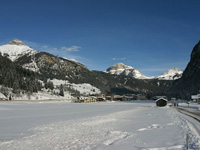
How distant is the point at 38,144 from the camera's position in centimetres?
1359

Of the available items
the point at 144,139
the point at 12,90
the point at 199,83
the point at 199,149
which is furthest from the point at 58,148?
the point at 199,83

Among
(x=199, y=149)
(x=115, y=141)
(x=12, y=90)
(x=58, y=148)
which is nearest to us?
(x=199, y=149)

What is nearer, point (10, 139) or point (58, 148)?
point (58, 148)

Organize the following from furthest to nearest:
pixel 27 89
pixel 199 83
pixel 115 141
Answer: pixel 199 83
pixel 27 89
pixel 115 141

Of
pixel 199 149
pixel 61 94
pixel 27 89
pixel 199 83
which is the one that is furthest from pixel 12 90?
pixel 199 83

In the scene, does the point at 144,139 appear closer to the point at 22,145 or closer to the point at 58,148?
the point at 58,148

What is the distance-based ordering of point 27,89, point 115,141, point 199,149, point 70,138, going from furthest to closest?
point 27,89 → point 70,138 → point 115,141 → point 199,149

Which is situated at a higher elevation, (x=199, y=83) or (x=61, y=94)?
(x=199, y=83)

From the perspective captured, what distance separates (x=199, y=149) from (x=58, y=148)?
9.13 metres

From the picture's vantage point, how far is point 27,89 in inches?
6186

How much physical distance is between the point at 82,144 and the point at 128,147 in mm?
3341

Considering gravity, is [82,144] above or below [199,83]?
below

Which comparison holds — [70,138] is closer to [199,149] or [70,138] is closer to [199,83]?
[199,149]

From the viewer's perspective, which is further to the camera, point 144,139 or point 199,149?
point 144,139
